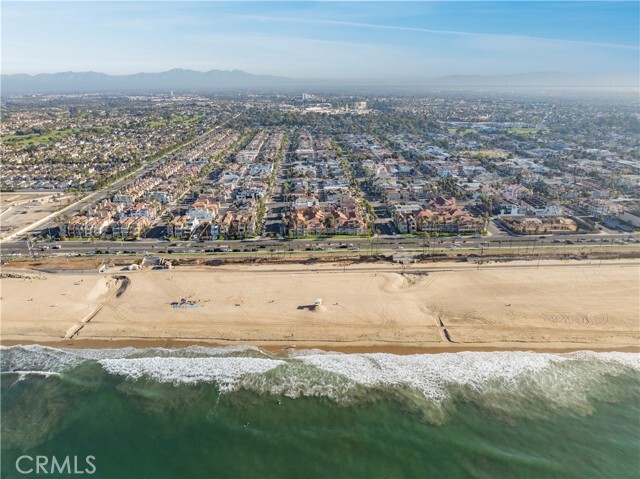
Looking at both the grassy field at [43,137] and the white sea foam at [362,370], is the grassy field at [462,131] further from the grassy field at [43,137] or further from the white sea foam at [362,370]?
the grassy field at [43,137]

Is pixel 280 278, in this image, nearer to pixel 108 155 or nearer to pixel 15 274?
pixel 15 274

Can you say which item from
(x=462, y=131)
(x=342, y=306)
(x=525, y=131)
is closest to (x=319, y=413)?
(x=342, y=306)

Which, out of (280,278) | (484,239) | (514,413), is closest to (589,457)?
(514,413)

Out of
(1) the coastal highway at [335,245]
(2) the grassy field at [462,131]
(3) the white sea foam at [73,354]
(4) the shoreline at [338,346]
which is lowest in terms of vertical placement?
(3) the white sea foam at [73,354]

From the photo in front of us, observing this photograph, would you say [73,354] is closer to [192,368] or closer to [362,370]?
[192,368]

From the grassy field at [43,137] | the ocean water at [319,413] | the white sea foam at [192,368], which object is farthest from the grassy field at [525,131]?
the grassy field at [43,137]

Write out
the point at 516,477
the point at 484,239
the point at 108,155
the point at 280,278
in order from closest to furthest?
the point at 516,477
the point at 280,278
the point at 484,239
the point at 108,155
